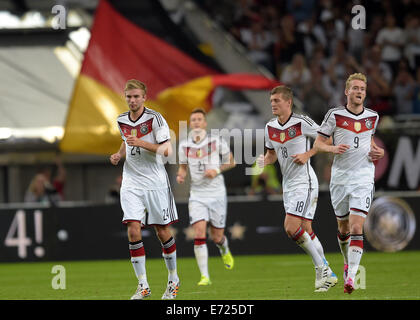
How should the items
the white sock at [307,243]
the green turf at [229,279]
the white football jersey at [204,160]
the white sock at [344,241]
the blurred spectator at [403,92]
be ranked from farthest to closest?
the blurred spectator at [403,92] → the white football jersey at [204,160] → the white sock at [344,241] → the white sock at [307,243] → the green turf at [229,279]

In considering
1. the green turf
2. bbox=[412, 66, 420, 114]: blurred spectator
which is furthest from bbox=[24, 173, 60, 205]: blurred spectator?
bbox=[412, 66, 420, 114]: blurred spectator

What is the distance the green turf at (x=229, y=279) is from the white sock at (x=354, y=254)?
270 mm

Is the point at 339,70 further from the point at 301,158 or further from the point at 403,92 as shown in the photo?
the point at 301,158

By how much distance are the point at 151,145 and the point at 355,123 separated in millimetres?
2345

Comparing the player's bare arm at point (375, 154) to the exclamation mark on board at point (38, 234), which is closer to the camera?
the player's bare arm at point (375, 154)

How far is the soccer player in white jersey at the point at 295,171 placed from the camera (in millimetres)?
11148

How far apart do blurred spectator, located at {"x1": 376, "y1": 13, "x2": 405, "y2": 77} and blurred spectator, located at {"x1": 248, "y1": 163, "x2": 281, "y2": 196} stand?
13.4 feet

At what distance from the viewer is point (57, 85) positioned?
75.8 feet

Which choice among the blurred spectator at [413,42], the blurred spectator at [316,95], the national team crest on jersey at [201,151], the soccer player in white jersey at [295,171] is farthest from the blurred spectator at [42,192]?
the soccer player in white jersey at [295,171]

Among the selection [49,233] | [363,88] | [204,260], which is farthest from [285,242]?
[363,88]

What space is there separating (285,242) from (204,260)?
5953 millimetres

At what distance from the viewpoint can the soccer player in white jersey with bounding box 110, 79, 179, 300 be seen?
10484 mm

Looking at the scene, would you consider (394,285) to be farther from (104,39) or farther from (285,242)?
(104,39)

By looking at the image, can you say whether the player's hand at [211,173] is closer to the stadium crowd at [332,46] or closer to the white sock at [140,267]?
the white sock at [140,267]
